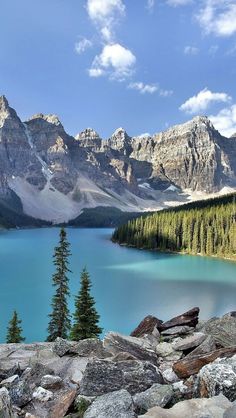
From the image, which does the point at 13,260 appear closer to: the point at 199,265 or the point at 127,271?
the point at 127,271

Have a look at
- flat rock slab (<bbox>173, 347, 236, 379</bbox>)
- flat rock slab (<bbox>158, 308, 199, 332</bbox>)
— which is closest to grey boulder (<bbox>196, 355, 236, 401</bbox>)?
flat rock slab (<bbox>173, 347, 236, 379</bbox>)

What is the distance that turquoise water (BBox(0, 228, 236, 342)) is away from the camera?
50.8 m

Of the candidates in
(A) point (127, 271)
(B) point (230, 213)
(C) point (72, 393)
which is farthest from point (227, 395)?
(B) point (230, 213)

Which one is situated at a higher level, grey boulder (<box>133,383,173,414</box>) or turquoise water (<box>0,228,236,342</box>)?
grey boulder (<box>133,383,173,414</box>)

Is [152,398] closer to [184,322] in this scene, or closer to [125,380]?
[125,380]

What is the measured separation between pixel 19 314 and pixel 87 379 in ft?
135

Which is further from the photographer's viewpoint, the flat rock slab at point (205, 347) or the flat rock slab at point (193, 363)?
the flat rock slab at point (205, 347)

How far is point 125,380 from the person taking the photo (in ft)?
40.0

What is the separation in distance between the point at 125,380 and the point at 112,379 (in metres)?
0.40

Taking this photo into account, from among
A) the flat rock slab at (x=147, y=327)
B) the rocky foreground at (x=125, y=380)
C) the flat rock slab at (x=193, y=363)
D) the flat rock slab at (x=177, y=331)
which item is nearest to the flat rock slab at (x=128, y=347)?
the rocky foreground at (x=125, y=380)

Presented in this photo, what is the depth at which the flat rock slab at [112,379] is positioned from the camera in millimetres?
11814

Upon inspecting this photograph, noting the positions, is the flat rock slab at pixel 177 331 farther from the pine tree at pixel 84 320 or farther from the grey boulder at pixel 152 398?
the pine tree at pixel 84 320

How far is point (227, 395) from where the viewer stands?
397 inches

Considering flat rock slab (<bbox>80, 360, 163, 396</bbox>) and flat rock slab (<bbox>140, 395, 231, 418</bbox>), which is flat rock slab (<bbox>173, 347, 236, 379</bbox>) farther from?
flat rock slab (<bbox>140, 395, 231, 418</bbox>)
